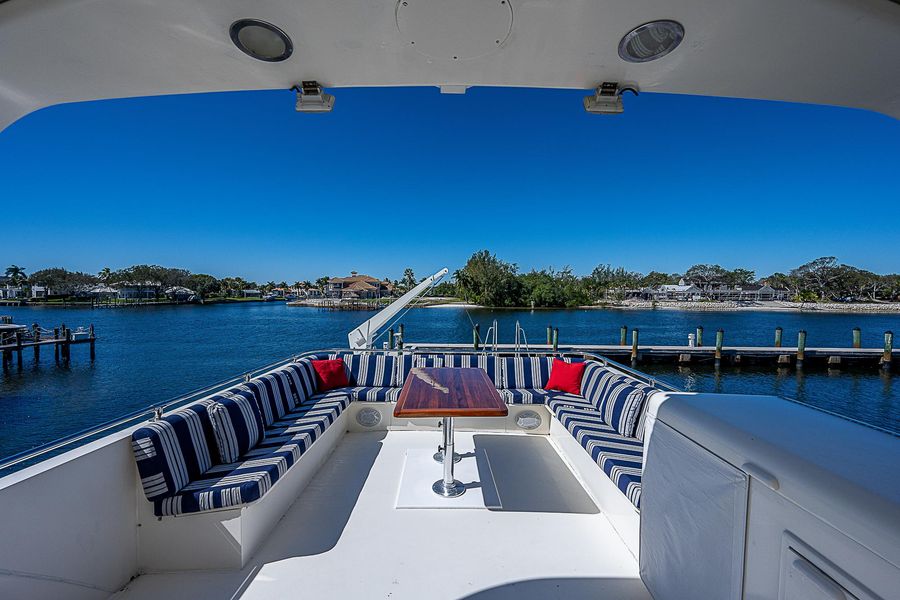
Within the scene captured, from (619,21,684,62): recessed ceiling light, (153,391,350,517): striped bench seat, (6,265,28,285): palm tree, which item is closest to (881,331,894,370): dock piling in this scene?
(619,21,684,62): recessed ceiling light

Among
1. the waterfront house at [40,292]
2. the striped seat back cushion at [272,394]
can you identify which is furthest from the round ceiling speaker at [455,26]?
the waterfront house at [40,292]

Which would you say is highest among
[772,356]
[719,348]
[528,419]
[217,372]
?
[528,419]

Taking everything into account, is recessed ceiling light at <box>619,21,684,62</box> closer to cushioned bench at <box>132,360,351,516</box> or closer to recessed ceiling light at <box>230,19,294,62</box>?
recessed ceiling light at <box>230,19,294,62</box>

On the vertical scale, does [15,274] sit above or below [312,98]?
above

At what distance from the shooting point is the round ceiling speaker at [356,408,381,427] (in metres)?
3.49

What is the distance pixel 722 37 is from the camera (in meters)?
1.02

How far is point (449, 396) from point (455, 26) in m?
1.97

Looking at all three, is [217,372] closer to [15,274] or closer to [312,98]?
[312,98]

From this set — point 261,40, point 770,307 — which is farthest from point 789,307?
point 261,40

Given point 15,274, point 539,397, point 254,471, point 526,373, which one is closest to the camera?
point 254,471

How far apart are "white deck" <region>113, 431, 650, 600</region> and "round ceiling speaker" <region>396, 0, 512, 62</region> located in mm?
2124

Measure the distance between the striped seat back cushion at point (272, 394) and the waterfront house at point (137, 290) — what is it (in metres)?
59.0

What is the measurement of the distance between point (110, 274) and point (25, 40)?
217 feet

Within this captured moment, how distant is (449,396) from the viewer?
2410 mm
